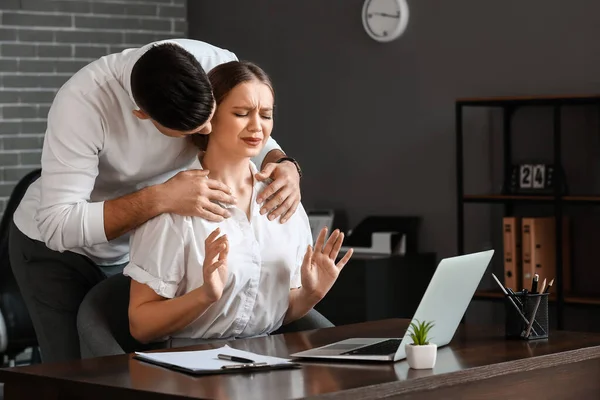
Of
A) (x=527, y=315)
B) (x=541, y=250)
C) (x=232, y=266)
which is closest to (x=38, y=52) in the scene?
(x=541, y=250)

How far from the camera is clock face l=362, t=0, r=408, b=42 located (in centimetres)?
542

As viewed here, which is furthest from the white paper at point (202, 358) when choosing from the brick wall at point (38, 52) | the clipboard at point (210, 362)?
the brick wall at point (38, 52)

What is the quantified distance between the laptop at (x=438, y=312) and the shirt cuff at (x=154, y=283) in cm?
43

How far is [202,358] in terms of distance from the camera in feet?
6.98

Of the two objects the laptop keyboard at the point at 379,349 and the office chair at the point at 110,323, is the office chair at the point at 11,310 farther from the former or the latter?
the laptop keyboard at the point at 379,349

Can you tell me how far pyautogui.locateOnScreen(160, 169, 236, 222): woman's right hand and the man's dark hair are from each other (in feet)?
0.54

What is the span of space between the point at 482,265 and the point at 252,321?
62 cm

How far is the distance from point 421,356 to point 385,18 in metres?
3.66

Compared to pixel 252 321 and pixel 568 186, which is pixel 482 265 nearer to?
pixel 252 321

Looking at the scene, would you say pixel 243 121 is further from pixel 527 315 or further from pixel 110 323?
pixel 527 315

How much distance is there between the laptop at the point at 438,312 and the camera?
2154 mm

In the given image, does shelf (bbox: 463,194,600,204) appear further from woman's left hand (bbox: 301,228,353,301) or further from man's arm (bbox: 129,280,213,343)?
man's arm (bbox: 129,280,213,343)

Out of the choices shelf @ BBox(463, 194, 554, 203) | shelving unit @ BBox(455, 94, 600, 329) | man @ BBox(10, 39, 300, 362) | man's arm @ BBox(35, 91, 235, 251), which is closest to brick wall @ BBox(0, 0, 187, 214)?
shelving unit @ BBox(455, 94, 600, 329)

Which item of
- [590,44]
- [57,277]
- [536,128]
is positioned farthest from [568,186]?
[57,277]
